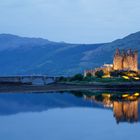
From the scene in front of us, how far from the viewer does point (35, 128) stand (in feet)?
134

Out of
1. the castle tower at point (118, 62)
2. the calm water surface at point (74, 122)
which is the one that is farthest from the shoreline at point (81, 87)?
the calm water surface at point (74, 122)

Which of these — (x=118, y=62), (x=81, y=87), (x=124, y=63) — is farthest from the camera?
(x=118, y=62)

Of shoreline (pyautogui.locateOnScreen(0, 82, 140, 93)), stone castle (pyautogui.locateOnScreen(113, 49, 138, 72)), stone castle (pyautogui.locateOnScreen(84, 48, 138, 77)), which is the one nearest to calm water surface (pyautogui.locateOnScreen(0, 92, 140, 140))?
shoreline (pyautogui.locateOnScreen(0, 82, 140, 93))

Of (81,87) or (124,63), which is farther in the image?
(124,63)

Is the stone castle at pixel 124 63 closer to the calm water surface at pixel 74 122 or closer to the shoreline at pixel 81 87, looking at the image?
the shoreline at pixel 81 87

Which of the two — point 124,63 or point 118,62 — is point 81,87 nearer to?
point 124,63

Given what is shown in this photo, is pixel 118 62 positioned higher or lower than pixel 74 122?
higher

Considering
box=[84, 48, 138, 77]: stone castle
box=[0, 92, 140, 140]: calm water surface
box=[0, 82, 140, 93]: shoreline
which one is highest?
box=[84, 48, 138, 77]: stone castle

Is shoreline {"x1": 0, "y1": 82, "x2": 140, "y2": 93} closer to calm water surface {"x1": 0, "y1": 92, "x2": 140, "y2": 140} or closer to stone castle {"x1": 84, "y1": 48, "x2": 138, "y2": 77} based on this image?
stone castle {"x1": 84, "y1": 48, "x2": 138, "y2": 77}

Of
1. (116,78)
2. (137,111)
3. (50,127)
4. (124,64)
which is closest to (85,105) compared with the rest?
(137,111)

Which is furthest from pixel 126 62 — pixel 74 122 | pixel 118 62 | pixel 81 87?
pixel 74 122

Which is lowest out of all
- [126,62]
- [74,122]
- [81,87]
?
Answer: [74,122]

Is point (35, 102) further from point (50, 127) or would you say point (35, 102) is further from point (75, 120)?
point (50, 127)

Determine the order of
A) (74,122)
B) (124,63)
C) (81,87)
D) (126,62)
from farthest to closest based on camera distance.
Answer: (124,63), (126,62), (81,87), (74,122)
